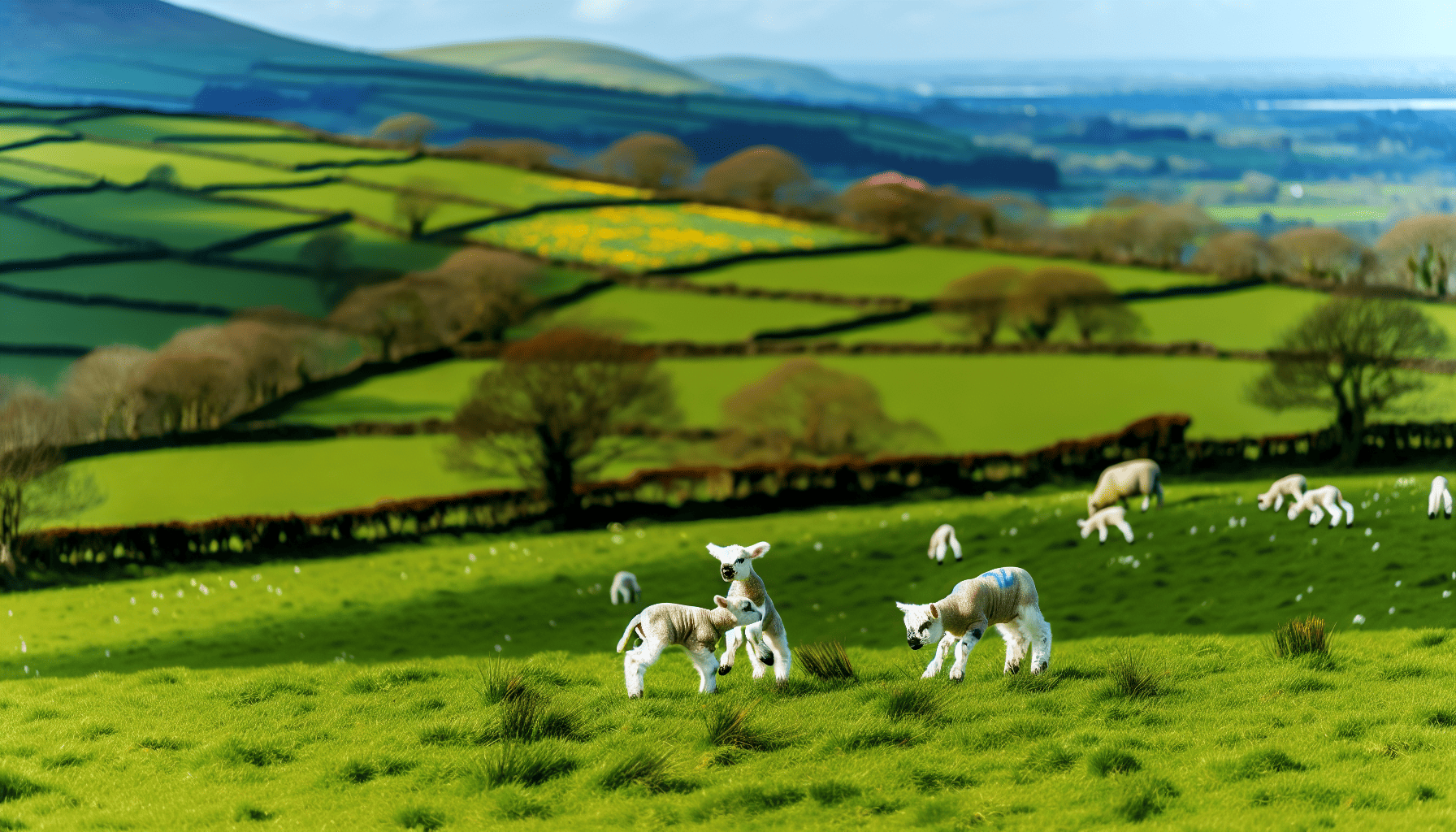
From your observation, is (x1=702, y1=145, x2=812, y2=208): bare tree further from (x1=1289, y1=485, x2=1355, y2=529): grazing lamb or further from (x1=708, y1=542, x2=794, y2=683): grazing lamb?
(x1=708, y1=542, x2=794, y2=683): grazing lamb

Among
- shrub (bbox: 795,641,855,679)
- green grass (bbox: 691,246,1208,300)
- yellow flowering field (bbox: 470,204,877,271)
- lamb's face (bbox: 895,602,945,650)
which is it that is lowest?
shrub (bbox: 795,641,855,679)

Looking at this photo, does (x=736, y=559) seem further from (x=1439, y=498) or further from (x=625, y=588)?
(x=1439, y=498)

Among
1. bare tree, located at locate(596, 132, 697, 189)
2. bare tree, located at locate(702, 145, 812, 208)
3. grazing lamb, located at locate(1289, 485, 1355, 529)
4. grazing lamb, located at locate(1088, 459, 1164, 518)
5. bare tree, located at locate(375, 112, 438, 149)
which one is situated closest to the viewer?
grazing lamb, located at locate(1289, 485, 1355, 529)

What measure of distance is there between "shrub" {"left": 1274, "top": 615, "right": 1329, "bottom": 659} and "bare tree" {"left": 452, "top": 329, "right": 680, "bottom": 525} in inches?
1055

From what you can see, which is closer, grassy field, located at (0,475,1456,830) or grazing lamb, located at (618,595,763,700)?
grassy field, located at (0,475,1456,830)

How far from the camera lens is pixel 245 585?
102 feet

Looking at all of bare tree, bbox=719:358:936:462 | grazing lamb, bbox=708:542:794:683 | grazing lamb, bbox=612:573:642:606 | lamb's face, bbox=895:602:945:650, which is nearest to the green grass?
bare tree, bbox=719:358:936:462

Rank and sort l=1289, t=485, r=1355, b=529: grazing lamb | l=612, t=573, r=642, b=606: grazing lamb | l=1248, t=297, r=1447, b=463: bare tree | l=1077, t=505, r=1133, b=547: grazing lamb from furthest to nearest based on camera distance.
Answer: l=1248, t=297, r=1447, b=463: bare tree, l=612, t=573, r=642, b=606: grazing lamb, l=1077, t=505, r=1133, b=547: grazing lamb, l=1289, t=485, r=1355, b=529: grazing lamb

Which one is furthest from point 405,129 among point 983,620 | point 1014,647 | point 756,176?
point 983,620

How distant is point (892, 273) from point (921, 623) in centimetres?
6527

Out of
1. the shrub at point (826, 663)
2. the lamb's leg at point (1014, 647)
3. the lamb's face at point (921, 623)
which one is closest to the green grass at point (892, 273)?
the shrub at point (826, 663)

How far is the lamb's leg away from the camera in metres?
14.5

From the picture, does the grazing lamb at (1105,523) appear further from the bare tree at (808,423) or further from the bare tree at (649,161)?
the bare tree at (649,161)

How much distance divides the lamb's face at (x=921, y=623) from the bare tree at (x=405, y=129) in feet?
315
